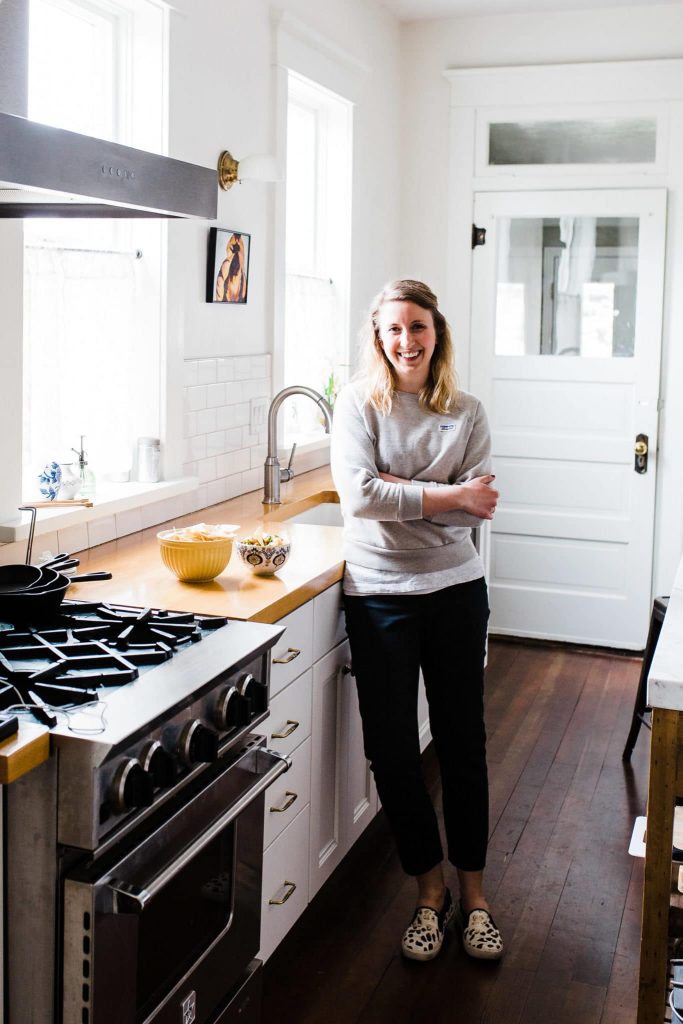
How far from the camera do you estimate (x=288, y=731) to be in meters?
2.48

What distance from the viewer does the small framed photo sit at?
3.46m

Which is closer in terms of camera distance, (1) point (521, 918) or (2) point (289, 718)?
(2) point (289, 718)

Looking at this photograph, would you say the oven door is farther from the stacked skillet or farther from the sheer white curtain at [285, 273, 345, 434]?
the sheer white curtain at [285, 273, 345, 434]

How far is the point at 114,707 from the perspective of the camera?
5.58 ft

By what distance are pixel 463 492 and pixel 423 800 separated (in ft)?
2.54

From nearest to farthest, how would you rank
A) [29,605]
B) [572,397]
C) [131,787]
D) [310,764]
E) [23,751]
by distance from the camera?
[23,751]
[131,787]
[29,605]
[310,764]
[572,397]

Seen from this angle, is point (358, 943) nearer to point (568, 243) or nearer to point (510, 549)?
point (510, 549)

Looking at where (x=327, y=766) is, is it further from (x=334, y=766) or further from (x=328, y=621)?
(x=328, y=621)

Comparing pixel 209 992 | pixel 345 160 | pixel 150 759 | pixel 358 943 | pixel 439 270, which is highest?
pixel 345 160

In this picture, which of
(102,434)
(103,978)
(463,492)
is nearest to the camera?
(103,978)

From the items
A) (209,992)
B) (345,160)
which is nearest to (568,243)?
(345,160)

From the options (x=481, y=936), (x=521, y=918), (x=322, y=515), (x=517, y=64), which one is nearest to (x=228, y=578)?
(x=481, y=936)

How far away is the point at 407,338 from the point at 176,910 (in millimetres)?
1449

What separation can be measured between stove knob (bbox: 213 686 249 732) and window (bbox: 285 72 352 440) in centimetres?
254
